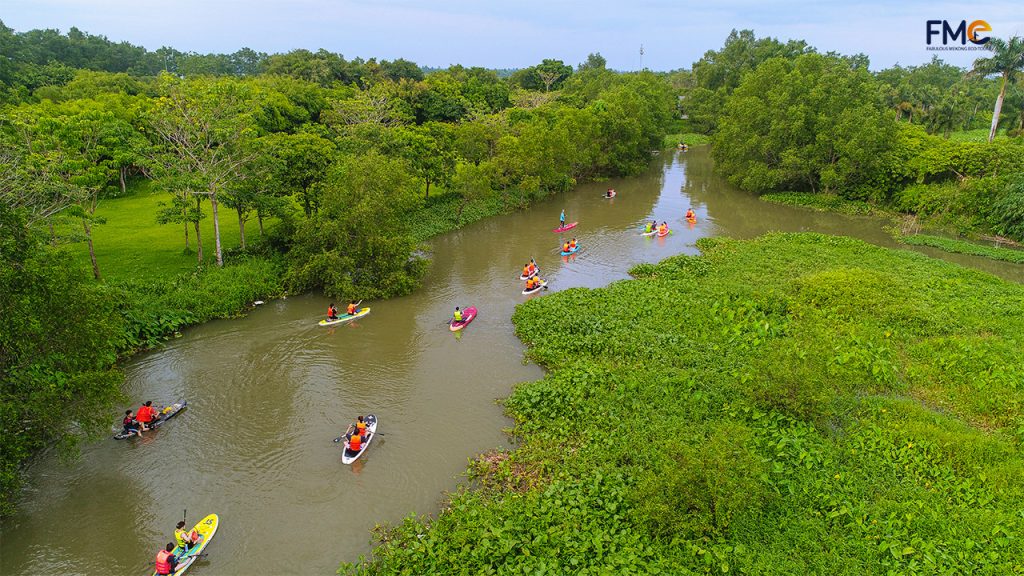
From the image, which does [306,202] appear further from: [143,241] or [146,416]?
[146,416]

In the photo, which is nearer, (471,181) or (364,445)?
(364,445)

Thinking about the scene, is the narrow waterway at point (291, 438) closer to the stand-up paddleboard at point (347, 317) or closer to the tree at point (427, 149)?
the stand-up paddleboard at point (347, 317)

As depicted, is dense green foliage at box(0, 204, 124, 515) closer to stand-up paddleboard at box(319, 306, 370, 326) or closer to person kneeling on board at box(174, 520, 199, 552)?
person kneeling on board at box(174, 520, 199, 552)

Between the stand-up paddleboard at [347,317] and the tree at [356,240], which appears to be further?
the tree at [356,240]

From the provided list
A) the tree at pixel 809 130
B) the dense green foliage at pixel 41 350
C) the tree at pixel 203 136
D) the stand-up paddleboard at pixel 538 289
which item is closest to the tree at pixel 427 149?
the tree at pixel 203 136

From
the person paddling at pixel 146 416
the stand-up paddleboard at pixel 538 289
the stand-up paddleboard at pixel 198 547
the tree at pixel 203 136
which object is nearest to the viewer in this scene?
the stand-up paddleboard at pixel 198 547

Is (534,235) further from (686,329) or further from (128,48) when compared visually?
(128,48)

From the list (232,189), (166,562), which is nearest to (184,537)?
(166,562)
